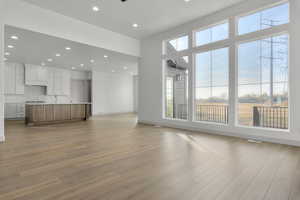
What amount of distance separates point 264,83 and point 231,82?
75 cm

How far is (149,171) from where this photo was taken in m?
2.19

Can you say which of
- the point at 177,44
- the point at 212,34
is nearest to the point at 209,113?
the point at 212,34

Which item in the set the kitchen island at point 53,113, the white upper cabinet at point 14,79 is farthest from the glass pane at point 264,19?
the white upper cabinet at point 14,79

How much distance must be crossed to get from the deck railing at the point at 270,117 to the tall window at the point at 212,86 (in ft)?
2.63

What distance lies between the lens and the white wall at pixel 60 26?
396 cm

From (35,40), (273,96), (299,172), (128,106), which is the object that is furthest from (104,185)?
(128,106)

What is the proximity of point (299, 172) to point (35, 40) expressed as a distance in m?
6.89

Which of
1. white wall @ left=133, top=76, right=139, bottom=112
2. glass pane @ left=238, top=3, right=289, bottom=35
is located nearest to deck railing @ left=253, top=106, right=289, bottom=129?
glass pane @ left=238, top=3, right=289, bottom=35

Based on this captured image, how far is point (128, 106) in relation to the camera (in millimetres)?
12250

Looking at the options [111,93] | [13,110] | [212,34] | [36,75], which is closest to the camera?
[212,34]

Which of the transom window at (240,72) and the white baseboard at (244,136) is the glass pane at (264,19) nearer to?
the transom window at (240,72)

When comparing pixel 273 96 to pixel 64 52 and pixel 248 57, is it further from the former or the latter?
pixel 64 52

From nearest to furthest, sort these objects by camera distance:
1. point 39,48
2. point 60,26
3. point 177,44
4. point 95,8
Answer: point 95,8 → point 60,26 → point 177,44 → point 39,48

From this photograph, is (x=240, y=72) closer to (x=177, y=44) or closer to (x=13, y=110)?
(x=177, y=44)
